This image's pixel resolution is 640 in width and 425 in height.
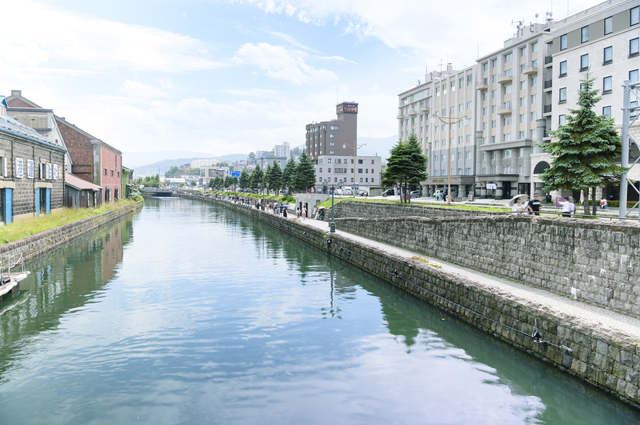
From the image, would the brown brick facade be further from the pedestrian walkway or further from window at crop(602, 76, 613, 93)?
window at crop(602, 76, 613, 93)

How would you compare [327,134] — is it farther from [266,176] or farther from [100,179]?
[100,179]

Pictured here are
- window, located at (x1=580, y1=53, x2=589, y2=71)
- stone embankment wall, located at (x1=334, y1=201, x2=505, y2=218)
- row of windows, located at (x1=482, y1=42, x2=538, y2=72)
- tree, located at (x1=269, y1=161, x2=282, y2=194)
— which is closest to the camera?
stone embankment wall, located at (x1=334, y1=201, x2=505, y2=218)

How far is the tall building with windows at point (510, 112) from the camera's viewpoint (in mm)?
59719

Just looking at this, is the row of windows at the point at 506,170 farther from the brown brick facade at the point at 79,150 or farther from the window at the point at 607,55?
A: the brown brick facade at the point at 79,150

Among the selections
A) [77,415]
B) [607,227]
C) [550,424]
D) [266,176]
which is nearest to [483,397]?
[550,424]

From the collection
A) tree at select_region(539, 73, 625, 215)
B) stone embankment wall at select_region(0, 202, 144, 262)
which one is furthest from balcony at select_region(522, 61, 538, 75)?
stone embankment wall at select_region(0, 202, 144, 262)

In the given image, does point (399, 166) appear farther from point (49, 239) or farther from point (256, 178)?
point (256, 178)

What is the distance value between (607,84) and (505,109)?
19.8 meters

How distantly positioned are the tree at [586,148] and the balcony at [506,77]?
132 feet

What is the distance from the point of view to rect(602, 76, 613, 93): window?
44.1 m

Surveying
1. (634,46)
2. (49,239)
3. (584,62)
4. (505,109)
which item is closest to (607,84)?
(634,46)

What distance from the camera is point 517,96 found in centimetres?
6284

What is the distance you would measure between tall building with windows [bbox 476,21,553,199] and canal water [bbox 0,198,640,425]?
148 ft

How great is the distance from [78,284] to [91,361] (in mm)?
12361
